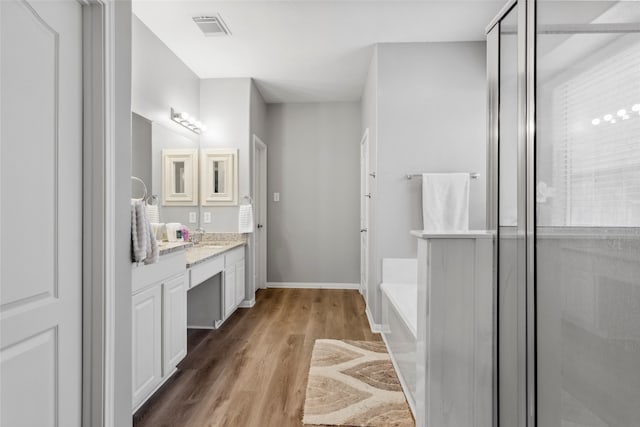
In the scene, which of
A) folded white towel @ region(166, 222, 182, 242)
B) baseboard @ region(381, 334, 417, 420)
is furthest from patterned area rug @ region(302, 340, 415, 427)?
folded white towel @ region(166, 222, 182, 242)

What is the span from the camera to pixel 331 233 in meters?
5.08

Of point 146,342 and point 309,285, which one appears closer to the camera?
point 146,342

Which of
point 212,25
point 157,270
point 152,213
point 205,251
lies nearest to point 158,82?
point 212,25

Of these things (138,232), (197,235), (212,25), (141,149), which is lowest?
(197,235)

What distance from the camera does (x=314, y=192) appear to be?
5082 mm

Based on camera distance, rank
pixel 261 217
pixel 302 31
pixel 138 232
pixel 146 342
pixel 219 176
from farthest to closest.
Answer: pixel 261 217
pixel 219 176
pixel 302 31
pixel 146 342
pixel 138 232

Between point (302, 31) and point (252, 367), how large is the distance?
2695mm

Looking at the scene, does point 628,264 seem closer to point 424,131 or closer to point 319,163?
point 424,131

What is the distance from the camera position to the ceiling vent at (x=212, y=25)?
2.79 metres

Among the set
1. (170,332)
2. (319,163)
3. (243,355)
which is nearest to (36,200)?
(170,332)

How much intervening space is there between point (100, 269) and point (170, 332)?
3.67 ft

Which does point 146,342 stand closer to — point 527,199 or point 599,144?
point 527,199

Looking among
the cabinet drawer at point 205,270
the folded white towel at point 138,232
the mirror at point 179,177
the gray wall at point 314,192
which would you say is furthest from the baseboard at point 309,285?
the folded white towel at point 138,232

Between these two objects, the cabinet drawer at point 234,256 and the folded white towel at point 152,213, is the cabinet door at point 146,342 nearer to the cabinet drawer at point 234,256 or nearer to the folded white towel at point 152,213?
the folded white towel at point 152,213
